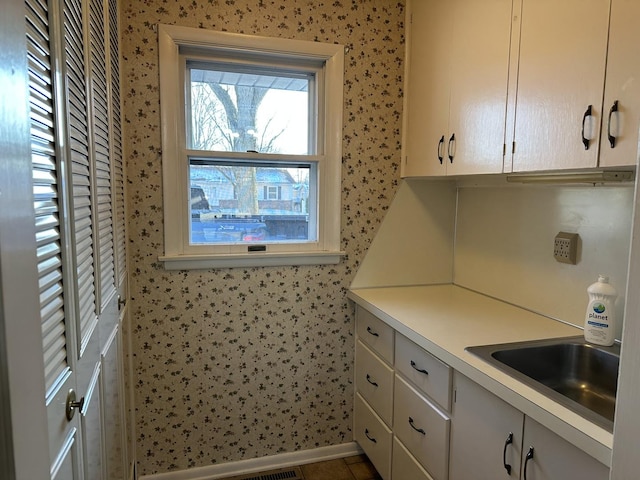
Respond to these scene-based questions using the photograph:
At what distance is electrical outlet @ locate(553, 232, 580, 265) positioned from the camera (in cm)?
173

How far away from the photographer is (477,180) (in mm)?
2268

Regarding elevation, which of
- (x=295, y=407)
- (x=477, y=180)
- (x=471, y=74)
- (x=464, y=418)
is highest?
(x=471, y=74)

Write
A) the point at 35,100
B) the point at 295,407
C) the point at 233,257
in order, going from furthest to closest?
1. the point at 295,407
2. the point at 233,257
3. the point at 35,100

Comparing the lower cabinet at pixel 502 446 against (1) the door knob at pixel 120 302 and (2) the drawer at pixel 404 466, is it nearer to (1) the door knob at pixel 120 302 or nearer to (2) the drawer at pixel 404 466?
(2) the drawer at pixel 404 466

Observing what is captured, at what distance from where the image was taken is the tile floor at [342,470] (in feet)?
7.39

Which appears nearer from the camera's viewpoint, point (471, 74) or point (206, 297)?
point (471, 74)

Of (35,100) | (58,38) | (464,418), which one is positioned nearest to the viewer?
(35,100)

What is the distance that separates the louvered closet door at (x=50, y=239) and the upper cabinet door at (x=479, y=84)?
1450 millimetres

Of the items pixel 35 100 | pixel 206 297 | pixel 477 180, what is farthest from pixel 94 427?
pixel 477 180

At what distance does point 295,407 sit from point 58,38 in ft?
6.76

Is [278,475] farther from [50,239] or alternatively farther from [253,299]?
[50,239]

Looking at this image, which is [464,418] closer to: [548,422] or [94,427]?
[548,422]

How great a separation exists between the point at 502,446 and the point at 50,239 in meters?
1.27

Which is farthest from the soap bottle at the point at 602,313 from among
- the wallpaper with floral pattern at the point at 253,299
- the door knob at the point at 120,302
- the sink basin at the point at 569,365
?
the door knob at the point at 120,302
